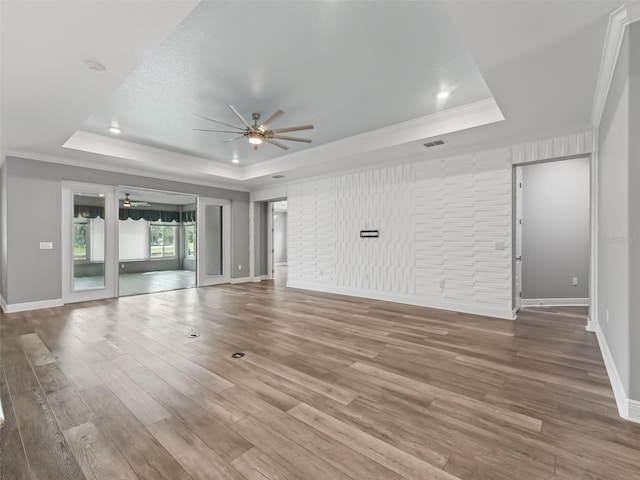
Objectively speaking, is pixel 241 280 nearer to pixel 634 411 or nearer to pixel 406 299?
pixel 406 299

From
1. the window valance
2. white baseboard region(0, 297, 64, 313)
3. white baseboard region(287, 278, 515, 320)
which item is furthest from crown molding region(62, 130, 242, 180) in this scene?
the window valance

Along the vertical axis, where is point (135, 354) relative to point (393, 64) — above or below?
below

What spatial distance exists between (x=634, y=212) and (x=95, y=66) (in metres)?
4.30

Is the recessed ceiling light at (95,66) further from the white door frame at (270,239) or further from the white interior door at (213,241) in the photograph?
the white door frame at (270,239)

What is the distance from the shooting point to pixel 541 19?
1.99m

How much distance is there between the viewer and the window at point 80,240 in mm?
5645

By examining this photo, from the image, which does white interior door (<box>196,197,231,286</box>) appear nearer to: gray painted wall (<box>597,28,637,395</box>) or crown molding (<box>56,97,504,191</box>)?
crown molding (<box>56,97,504,191</box>)

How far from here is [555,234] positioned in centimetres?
538

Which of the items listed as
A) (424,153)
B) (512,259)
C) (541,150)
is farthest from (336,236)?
(541,150)

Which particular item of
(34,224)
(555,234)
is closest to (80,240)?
(34,224)

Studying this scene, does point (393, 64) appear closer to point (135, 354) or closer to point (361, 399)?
point (361, 399)

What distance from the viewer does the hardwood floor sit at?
1.54 m

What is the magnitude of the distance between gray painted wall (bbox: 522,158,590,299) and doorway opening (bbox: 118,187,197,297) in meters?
10.4

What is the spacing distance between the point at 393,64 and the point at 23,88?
372 cm
